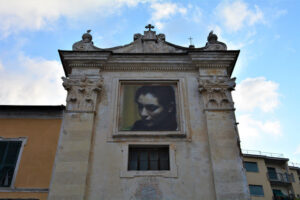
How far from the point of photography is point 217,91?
1135cm

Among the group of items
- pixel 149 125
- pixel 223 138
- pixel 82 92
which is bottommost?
pixel 223 138

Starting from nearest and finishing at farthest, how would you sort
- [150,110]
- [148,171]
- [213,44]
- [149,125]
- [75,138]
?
[148,171]
[75,138]
[149,125]
[150,110]
[213,44]

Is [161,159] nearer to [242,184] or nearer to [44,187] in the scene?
[242,184]

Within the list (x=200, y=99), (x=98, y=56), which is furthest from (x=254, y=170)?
(x=98, y=56)

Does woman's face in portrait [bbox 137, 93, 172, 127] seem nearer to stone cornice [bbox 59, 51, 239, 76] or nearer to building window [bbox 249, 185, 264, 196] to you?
stone cornice [bbox 59, 51, 239, 76]

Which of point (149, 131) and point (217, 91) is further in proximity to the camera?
point (217, 91)

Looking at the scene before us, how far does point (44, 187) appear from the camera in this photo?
930 cm

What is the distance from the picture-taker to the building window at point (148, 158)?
9.80 metres

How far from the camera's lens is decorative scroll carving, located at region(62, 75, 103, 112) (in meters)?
11.0

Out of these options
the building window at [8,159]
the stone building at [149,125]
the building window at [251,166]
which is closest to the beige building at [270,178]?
the building window at [251,166]

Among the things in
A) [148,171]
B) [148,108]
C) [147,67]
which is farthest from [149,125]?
[147,67]

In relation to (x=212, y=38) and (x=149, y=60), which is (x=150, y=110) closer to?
(x=149, y=60)

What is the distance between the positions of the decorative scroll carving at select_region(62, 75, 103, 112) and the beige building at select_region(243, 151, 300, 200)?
24.7 meters

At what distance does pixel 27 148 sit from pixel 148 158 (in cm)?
465
